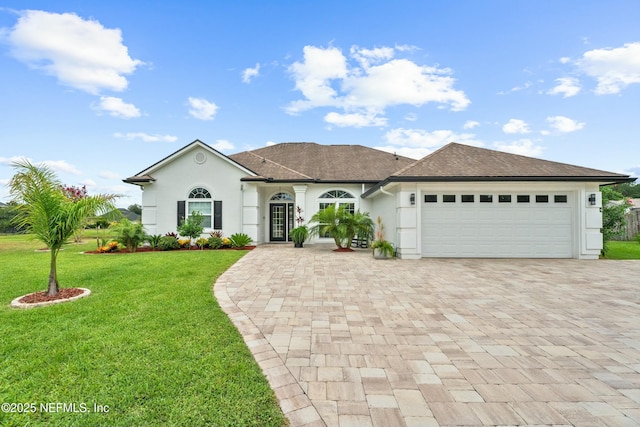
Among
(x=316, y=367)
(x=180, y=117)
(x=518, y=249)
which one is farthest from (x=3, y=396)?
(x=180, y=117)

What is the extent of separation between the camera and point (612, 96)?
11.9 metres

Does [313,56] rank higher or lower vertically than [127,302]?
higher

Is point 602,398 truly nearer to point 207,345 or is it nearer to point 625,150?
point 207,345

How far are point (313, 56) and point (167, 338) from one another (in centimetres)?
1538

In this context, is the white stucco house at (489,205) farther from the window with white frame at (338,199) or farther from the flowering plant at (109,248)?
the flowering plant at (109,248)

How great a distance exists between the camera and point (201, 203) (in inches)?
562

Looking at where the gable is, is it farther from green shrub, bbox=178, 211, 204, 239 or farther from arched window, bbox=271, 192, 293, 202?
green shrub, bbox=178, 211, 204, 239

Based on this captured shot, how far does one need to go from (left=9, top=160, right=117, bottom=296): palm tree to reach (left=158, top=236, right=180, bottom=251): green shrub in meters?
7.37

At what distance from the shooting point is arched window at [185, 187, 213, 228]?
46.7ft

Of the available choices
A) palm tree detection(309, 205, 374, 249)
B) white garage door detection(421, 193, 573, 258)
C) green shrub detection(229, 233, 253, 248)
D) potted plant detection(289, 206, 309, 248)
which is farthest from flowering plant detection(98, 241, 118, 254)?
white garage door detection(421, 193, 573, 258)

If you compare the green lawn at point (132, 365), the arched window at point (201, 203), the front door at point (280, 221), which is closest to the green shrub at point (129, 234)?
the arched window at point (201, 203)

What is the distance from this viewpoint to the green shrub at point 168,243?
42.1 ft

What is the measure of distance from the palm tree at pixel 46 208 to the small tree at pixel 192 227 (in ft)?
23.2

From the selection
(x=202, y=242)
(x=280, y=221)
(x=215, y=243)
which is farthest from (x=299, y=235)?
(x=202, y=242)
